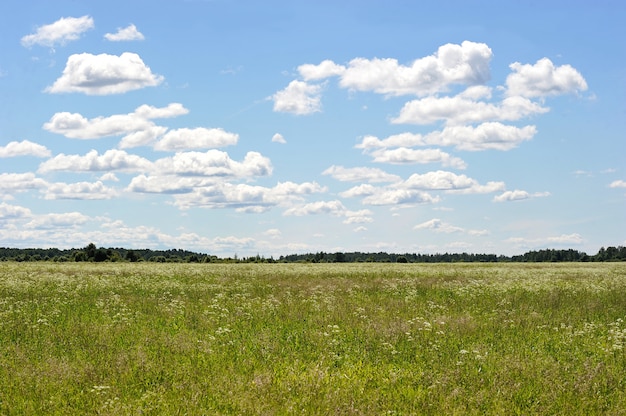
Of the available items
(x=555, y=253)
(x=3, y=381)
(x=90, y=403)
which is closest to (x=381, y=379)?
(x=90, y=403)

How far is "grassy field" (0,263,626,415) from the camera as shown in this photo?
418 inches

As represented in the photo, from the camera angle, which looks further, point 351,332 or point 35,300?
point 35,300

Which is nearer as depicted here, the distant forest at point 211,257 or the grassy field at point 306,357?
the grassy field at point 306,357

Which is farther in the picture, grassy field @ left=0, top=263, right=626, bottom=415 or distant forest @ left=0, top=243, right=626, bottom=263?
distant forest @ left=0, top=243, right=626, bottom=263

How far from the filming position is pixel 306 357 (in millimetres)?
13680

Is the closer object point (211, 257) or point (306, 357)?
point (306, 357)

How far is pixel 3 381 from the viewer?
11.9 m

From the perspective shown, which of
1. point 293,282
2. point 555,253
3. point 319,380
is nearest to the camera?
point 319,380

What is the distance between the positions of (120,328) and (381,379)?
9.01 metres

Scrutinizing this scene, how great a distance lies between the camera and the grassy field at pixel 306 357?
34.9ft

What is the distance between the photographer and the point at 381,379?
469 inches

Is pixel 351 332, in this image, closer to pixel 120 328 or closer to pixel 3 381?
pixel 120 328

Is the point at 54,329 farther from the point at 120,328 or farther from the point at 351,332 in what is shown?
the point at 351,332

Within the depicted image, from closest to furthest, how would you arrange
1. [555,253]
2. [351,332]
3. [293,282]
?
1. [351,332]
2. [293,282]
3. [555,253]
